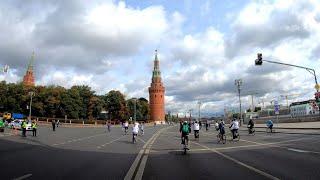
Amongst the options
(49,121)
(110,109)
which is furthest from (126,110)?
(49,121)

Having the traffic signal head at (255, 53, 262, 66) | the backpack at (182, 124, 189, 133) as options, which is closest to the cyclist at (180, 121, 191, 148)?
the backpack at (182, 124, 189, 133)

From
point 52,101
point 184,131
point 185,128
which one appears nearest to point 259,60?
point 185,128

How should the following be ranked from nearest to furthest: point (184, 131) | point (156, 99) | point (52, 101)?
point (184, 131)
point (52, 101)
point (156, 99)

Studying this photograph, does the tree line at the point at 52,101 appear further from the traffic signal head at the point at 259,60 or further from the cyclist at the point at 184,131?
the cyclist at the point at 184,131

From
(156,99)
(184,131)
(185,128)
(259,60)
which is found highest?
(156,99)

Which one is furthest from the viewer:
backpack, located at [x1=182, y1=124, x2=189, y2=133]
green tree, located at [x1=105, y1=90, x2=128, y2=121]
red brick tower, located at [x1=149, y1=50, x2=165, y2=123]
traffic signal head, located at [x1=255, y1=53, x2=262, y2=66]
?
red brick tower, located at [x1=149, y1=50, x2=165, y2=123]

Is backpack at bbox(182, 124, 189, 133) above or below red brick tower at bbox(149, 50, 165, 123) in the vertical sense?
below

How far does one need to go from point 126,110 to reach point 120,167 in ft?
443

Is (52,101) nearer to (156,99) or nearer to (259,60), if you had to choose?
(156,99)

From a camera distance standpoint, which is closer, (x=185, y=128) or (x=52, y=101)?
(x=185, y=128)

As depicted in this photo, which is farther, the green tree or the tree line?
the green tree

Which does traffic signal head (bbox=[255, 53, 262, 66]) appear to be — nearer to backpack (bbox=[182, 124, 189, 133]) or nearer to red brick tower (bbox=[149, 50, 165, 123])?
backpack (bbox=[182, 124, 189, 133])

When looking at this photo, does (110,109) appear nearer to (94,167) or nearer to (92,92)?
(92,92)

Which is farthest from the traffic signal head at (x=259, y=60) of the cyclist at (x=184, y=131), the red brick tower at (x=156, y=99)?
the red brick tower at (x=156, y=99)
